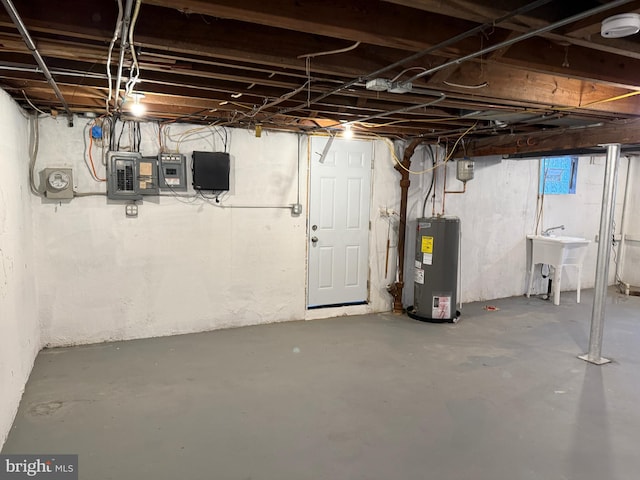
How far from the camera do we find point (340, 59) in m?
2.31

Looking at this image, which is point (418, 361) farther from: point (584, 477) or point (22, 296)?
point (22, 296)

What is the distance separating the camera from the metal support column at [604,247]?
3555 millimetres

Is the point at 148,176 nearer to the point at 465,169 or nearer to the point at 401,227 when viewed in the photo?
the point at 401,227

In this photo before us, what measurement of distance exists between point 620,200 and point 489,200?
2.76 meters

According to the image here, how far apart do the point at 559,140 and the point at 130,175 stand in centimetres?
382

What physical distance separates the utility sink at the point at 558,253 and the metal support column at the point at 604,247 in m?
1.97

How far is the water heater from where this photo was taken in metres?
4.72

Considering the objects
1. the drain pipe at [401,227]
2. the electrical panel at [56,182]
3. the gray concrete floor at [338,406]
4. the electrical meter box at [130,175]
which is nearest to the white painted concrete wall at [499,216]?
the drain pipe at [401,227]

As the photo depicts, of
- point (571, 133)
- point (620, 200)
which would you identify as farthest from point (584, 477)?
point (620, 200)

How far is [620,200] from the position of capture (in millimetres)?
6883

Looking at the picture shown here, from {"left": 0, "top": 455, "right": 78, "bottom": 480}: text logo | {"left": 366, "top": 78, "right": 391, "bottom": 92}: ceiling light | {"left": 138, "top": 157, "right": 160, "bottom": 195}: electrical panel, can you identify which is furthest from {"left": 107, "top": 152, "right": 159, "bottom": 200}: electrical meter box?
{"left": 366, "top": 78, "right": 391, "bottom": 92}: ceiling light

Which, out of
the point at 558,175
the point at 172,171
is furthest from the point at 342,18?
the point at 558,175

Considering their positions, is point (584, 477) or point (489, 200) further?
point (489, 200)

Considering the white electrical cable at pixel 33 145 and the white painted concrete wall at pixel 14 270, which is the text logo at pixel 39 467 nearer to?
the white painted concrete wall at pixel 14 270
